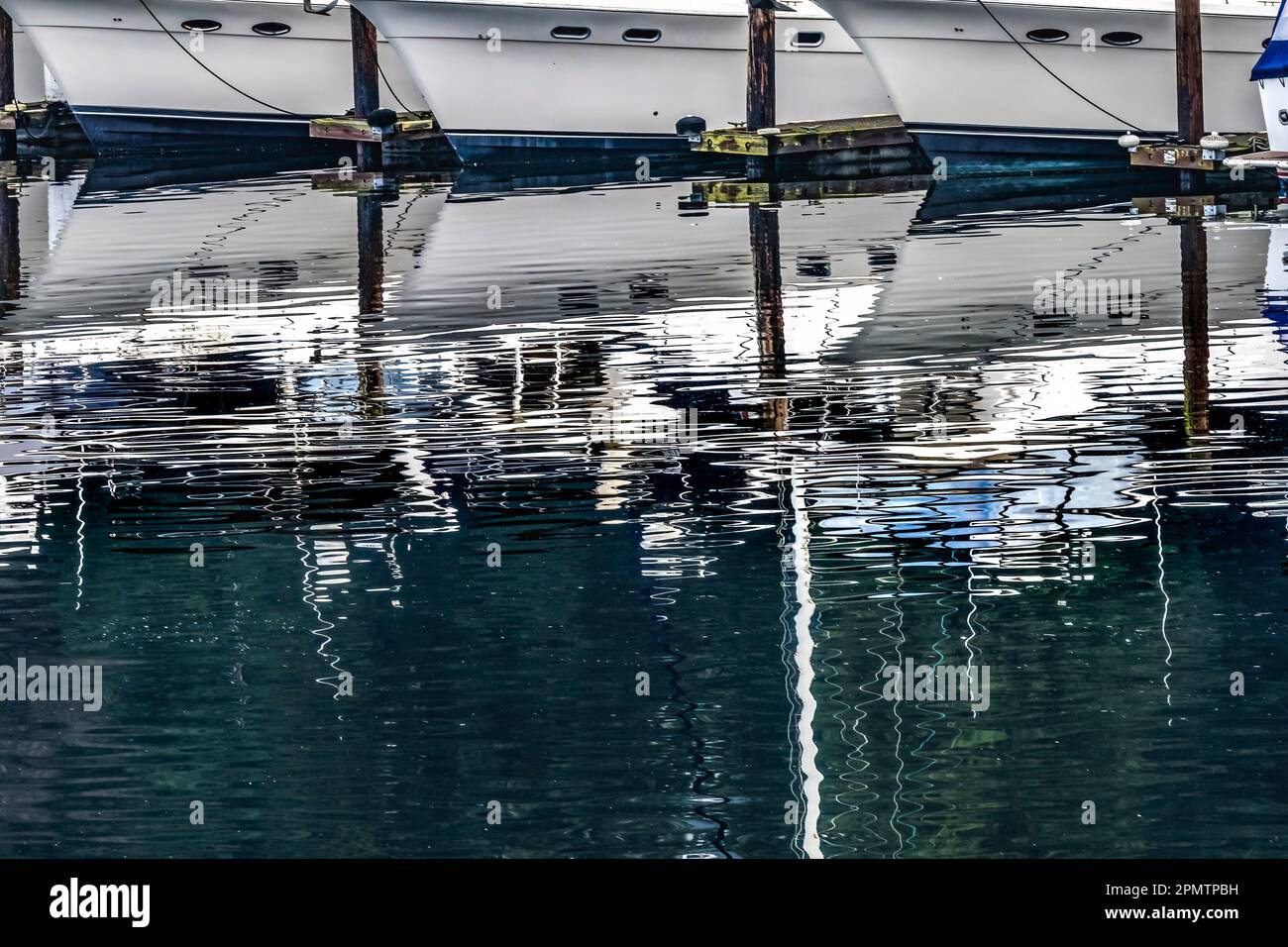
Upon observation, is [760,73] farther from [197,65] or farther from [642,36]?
[197,65]

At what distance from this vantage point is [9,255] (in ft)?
79.0

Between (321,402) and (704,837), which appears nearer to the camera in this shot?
(704,837)

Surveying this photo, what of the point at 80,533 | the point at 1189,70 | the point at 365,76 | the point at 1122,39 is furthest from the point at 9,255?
the point at 1122,39

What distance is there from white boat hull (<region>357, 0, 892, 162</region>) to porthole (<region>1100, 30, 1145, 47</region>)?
17.4 feet

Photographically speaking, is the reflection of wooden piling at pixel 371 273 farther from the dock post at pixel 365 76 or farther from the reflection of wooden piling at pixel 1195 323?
the dock post at pixel 365 76

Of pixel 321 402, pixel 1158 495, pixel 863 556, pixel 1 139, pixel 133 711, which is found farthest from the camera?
pixel 1 139

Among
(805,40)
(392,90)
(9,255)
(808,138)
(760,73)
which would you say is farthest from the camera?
(392,90)

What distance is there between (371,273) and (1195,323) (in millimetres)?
8449

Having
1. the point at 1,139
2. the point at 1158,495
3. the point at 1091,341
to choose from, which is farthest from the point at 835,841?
the point at 1,139

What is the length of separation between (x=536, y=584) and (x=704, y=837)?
285cm

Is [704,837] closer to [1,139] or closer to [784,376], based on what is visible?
[784,376]

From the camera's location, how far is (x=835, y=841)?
21.8 ft

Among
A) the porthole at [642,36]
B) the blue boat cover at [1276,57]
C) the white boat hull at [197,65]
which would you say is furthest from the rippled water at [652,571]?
the white boat hull at [197,65]
